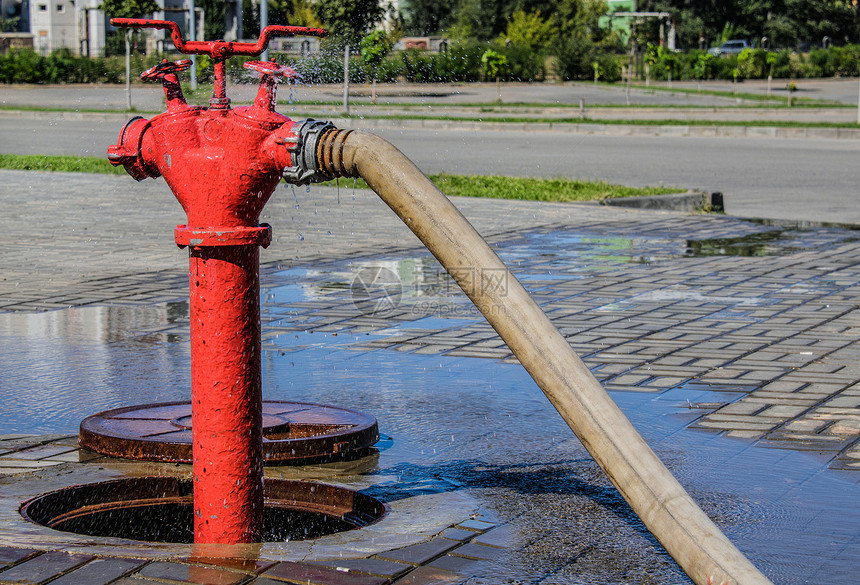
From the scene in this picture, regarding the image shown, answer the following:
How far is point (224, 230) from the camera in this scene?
9.25ft

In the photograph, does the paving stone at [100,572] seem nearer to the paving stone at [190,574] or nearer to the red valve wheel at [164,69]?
the paving stone at [190,574]

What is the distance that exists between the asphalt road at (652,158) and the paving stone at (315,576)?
914cm

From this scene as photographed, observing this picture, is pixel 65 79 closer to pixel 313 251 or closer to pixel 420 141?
pixel 420 141

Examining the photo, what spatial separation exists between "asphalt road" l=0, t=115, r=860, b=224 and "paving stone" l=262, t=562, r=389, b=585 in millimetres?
9135

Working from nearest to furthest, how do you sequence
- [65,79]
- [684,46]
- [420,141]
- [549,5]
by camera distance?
[420,141], [65,79], [549,5], [684,46]

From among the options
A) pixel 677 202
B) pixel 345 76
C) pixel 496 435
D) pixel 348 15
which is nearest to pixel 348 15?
pixel 348 15

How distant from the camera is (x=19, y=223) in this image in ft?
32.9

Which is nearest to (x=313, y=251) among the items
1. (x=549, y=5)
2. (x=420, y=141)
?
(x=420, y=141)

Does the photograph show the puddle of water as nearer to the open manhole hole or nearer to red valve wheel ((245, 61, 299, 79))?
the open manhole hole

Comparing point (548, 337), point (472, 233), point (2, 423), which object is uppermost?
point (472, 233)

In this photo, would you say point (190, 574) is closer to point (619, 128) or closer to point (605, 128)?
point (619, 128)

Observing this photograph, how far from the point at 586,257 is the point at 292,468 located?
4968mm

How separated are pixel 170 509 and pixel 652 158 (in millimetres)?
15536

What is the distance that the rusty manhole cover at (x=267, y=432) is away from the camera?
3770 mm
